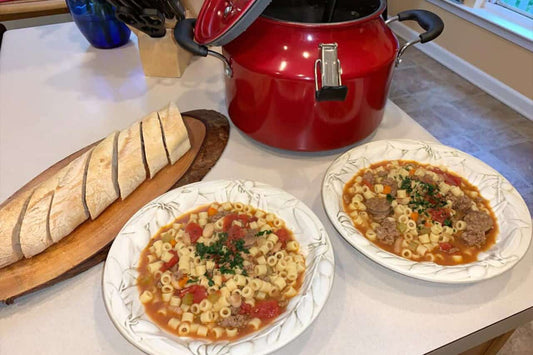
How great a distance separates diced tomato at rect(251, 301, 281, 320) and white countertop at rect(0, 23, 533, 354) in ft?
0.27

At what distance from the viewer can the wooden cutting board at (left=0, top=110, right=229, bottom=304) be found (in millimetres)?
830

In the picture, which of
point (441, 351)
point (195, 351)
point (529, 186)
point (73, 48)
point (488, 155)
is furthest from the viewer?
point (488, 155)

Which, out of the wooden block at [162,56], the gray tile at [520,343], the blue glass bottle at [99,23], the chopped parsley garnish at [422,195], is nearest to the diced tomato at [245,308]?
the chopped parsley garnish at [422,195]

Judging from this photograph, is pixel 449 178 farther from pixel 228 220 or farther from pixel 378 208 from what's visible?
pixel 228 220

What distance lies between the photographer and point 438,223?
904mm

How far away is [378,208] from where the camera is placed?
919 millimetres

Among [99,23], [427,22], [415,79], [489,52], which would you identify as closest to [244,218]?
[427,22]

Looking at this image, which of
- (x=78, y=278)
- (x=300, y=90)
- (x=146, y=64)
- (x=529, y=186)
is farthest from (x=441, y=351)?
(x=529, y=186)

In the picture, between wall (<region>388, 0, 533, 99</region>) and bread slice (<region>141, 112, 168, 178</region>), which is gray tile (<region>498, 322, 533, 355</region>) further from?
wall (<region>388, 0, 533, 99</region>)

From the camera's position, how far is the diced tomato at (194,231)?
88cm

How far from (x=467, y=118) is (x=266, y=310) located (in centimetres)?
269

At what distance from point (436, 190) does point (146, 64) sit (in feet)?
3.50

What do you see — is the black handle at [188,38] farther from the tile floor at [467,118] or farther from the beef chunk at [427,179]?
the tile floor at [467,118]

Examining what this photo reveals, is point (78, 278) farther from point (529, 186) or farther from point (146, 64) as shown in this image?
point (529, 186)
